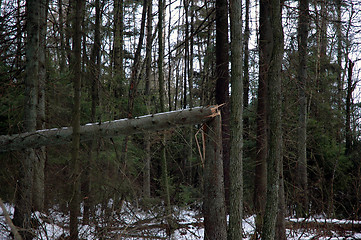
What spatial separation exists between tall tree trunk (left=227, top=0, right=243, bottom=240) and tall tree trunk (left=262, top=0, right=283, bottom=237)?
0.51m

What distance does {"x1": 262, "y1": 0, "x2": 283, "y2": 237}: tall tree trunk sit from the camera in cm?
486

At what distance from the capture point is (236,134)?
496 cm

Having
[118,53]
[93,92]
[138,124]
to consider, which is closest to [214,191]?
[138,124]

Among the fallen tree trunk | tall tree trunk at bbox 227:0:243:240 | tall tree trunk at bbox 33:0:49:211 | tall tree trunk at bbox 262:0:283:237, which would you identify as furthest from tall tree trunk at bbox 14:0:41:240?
tall tree trunk at bbox 262:0:283:237

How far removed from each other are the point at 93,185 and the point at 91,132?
144 inches

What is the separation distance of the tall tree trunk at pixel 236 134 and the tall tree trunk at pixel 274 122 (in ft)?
1.67

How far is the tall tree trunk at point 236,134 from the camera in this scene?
4.86 metres

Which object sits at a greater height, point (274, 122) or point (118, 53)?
point (118, 53)

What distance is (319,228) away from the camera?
7.21 meters

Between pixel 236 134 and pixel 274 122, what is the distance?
2.33 ft

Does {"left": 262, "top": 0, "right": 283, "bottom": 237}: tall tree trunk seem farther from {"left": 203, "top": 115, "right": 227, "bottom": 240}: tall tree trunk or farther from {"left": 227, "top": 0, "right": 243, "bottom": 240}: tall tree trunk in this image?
{"left": 203, "top": 115, "right": 227, "bottom": 240}: tall tree trunk

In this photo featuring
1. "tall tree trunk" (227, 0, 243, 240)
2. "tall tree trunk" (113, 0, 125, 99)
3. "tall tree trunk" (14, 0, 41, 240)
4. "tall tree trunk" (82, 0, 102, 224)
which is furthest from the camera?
"tall tree trunk" (113, 0, 125, 99)

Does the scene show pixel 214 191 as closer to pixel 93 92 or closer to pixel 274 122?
pixel 274 122

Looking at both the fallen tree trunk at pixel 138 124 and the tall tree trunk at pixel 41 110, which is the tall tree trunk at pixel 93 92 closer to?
the fallen tree trunk at pixel 138 124
